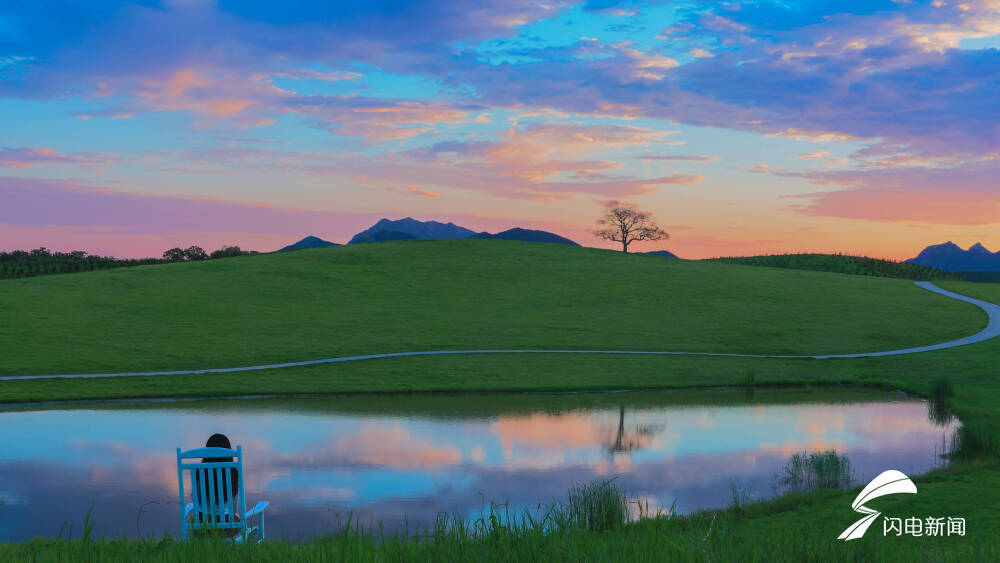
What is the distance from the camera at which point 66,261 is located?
71.6 m

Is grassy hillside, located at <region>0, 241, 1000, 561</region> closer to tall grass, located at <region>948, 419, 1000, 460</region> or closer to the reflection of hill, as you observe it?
tall grass, located at <region>948, 419, 1000, 460</region>

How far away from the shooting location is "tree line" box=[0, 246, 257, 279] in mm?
68562

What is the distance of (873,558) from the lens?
4477 mm

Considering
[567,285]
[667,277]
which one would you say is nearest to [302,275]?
[567,285]

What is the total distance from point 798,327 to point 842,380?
13.4 meters

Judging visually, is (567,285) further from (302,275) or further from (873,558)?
(873,558)

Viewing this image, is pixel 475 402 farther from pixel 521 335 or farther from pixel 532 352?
pixel 521 335

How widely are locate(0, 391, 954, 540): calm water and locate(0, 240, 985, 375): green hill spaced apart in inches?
391

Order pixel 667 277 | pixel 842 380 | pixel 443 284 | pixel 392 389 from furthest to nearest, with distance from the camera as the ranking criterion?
pixel 667 277 < pixel 443 284 < pixel 842 380 < pixel 392 389

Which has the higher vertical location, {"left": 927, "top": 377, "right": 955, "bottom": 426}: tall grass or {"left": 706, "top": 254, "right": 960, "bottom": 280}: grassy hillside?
{"left": 706, "top": 254, "right": 960, "bottom": 280}: grassy hillside

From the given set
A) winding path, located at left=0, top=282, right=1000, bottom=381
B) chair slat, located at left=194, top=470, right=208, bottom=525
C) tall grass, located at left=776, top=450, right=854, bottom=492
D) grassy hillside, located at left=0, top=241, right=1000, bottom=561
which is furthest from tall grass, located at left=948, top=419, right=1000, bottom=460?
Result: winding path, located at left=0, top=282, right=1000, bottom=381

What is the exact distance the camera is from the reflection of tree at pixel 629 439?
16844mm

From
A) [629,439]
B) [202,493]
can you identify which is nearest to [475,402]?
[629,439]

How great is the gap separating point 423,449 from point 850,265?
8058 centimetres
